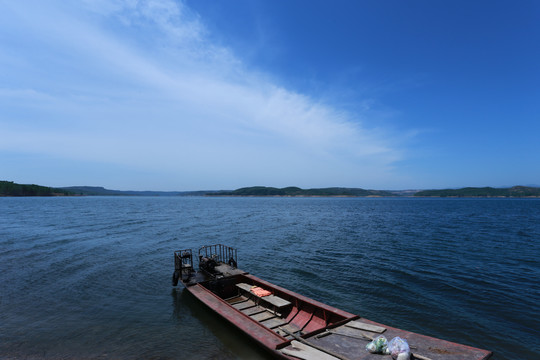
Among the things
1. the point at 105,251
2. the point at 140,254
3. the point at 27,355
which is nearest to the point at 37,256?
the point at 105,251

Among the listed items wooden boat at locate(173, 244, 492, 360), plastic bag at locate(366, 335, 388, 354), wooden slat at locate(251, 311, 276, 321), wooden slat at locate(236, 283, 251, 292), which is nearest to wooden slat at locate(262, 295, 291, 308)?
wooden boat at locate(173, 244, 492, 360)

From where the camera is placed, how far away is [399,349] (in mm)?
7895

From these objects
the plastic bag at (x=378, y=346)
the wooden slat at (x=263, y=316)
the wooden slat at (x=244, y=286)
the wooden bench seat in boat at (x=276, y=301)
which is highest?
the plastic bag at (x=378, y=346)

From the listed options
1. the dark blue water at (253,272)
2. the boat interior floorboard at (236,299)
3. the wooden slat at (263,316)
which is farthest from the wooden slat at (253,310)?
the boat interior floorboard at (236,299)

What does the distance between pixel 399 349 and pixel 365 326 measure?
2163 mm

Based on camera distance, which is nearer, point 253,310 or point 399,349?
point 399,349

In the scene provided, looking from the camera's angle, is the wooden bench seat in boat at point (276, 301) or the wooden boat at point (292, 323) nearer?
the wooden boat at point (292, 323)

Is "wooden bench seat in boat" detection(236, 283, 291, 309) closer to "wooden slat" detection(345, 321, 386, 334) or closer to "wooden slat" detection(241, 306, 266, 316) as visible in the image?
"wooden slat" detection(241, 306, 266, 316)

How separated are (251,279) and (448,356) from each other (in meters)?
10.8

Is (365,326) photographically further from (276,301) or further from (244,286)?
(244,286)

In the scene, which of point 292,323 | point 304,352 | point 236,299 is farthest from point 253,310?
point 304,352

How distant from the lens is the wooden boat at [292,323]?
8.35m

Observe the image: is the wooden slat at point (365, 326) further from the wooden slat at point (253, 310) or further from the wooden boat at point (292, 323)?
the wooden slat at point (253, 310)

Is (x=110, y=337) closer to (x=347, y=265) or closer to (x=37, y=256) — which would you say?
(x=347, y=265)
